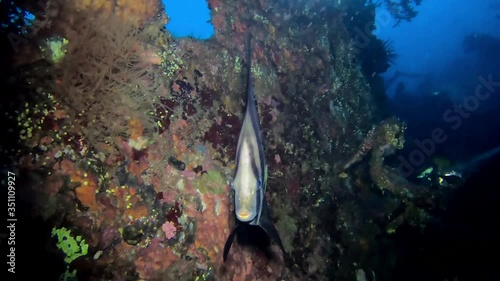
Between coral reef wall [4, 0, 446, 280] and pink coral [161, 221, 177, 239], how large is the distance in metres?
0.01

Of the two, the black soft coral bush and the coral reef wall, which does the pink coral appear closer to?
the coral reef wall

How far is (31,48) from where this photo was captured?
2.76 metres

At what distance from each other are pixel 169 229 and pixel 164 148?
2.90 ft

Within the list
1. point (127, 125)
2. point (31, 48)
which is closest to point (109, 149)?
point (127, 125)

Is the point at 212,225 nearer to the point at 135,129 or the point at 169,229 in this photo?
the point at 169,229

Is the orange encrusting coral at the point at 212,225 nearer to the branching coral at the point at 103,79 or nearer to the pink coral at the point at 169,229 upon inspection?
the pink coral at the point at 169,229

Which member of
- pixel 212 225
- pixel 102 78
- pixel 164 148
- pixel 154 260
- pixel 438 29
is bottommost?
pixel 154 260

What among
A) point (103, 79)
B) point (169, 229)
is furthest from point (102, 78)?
point (169, 229)

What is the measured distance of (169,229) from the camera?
3.26m

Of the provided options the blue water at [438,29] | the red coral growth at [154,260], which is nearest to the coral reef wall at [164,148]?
the red coral growth at [154,260]

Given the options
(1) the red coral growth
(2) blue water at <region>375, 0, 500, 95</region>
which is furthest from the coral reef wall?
(2) blue water at <region>375, 0, 500, 95</region>

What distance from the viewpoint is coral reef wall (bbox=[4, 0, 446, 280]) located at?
2.82m

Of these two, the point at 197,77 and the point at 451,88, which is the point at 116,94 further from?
the point at 451,88

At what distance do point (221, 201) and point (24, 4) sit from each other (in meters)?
2.73
